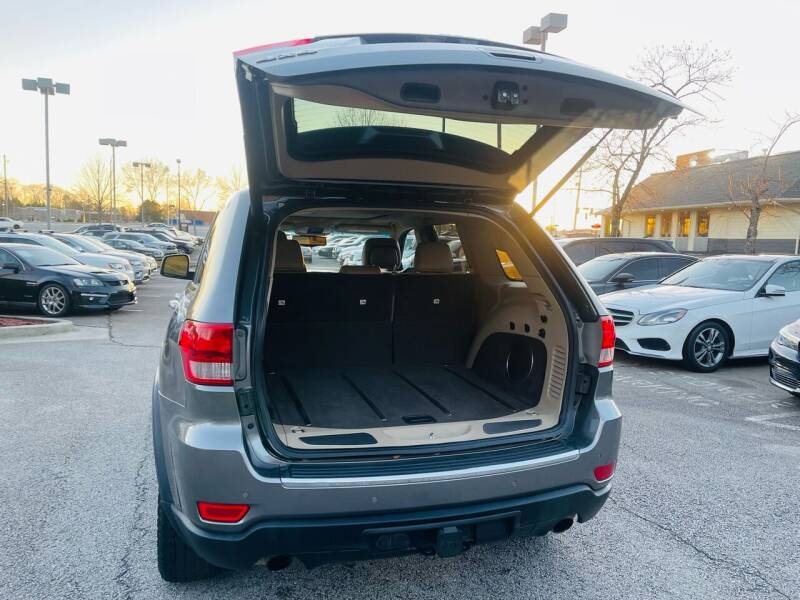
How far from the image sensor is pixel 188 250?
37312 mm

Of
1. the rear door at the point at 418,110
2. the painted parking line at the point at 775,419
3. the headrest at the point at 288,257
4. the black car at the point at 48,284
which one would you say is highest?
the rear door at the point at 418,110

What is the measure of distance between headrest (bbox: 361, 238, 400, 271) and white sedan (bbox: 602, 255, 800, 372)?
3930mm

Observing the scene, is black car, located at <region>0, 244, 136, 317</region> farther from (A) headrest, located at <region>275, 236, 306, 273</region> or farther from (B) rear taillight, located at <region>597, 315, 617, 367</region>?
(B) rear taillight, located at <region>597, 315, 617, 367</region>

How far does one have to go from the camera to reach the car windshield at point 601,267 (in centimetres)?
974

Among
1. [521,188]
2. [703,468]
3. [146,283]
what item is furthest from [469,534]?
[146,283]

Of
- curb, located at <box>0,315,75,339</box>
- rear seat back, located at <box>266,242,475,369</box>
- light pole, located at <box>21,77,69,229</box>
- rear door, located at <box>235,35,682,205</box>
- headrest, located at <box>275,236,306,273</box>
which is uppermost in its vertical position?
light pole, located at <box>21,77,69,229</box>

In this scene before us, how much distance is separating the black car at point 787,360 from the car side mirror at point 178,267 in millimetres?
5383

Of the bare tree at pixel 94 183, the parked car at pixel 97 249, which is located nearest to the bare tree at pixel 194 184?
the bare tree at pixel 94 183

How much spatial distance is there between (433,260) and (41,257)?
9788 millimetres

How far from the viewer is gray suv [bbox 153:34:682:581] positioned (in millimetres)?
1962

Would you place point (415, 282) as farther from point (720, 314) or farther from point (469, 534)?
point (720, 314)

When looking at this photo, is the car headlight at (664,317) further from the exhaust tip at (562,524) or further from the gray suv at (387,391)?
the exhaust tip at (562,524)

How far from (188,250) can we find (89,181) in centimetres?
3418

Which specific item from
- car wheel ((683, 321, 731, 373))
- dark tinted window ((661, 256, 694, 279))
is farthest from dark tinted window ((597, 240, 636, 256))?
car wheel ((683, 321, 731, 373))
